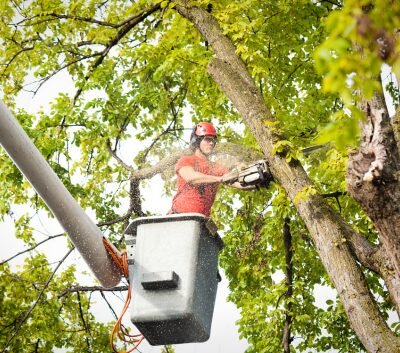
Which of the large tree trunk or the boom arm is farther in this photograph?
the large tree trunk

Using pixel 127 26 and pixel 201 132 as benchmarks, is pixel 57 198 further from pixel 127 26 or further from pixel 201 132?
pixel 127 26

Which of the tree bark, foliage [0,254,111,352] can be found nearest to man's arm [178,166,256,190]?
the tree bark

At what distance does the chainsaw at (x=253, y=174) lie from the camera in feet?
13.3

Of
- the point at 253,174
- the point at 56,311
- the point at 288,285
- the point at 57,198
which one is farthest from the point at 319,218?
the point at 56,311

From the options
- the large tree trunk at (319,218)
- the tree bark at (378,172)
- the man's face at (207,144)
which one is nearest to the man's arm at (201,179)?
the large tree trunk at (319,218)

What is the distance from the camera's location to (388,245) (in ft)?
8.99

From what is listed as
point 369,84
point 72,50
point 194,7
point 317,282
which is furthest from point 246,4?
point 369,84

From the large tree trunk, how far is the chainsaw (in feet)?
0.40

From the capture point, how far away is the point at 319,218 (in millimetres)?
3572

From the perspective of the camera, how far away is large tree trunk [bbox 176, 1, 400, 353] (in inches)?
123

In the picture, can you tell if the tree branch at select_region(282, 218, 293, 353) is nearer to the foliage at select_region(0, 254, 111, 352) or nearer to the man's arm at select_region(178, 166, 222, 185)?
the man's arm at select_region(178, 166, 222, 185)

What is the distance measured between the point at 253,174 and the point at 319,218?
0.70m

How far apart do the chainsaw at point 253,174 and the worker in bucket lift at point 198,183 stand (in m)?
0.06

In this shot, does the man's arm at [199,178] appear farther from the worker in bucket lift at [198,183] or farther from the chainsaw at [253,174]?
the chainsaw at [253,174]
